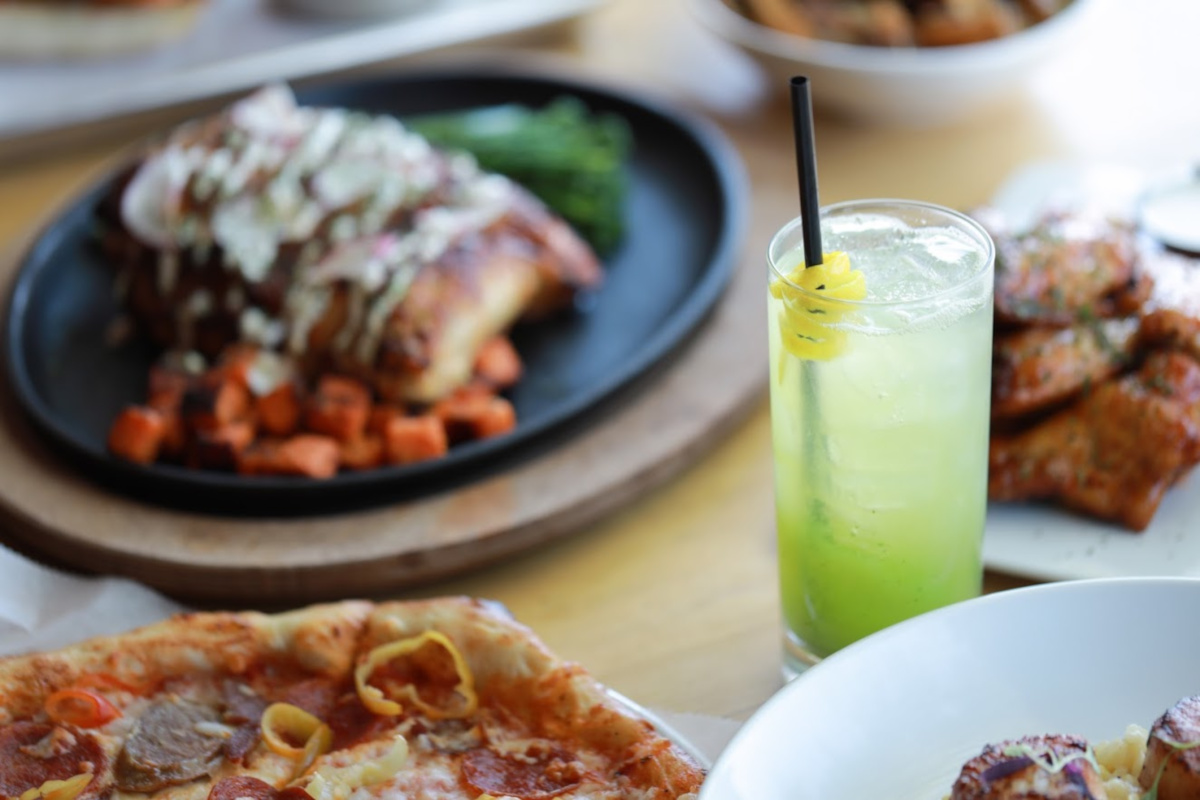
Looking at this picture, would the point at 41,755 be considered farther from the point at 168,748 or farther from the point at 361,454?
the point at 361,454

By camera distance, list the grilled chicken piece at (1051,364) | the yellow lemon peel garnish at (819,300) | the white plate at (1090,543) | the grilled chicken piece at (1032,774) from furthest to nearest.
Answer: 1. the grilled chicken piece at (1051,364)
2. the white plate at (1090,543)
3. the yellow lemon peel garnish at (819,300)
4. the grilled chicken piece at (1032,774)

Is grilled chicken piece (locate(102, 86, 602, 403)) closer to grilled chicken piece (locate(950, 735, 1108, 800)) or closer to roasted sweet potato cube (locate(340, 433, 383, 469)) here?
roasted sweet potato cube (locate(340, 433, 383, 469))

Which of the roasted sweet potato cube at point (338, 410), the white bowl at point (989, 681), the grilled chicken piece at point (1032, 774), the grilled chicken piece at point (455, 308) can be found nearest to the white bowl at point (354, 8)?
the grilled chicken piece at point (455, 308)

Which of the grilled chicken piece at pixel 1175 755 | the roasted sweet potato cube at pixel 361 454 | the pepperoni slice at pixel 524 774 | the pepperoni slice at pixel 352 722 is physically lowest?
the roasted sweet potato cube at pixel 361 454

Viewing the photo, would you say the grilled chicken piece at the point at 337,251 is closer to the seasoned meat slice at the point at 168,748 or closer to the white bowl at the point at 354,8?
the seasoned meat slice at the point at 168,748

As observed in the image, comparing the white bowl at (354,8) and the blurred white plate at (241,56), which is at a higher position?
the white bowl at (354,8)

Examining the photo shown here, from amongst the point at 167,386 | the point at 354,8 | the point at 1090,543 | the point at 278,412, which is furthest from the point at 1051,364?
the point at 354,8
